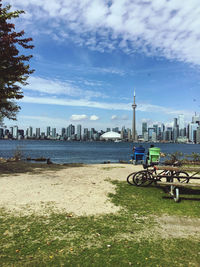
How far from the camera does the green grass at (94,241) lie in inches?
144

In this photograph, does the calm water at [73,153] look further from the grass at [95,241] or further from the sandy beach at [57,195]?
the grass at [95,241]

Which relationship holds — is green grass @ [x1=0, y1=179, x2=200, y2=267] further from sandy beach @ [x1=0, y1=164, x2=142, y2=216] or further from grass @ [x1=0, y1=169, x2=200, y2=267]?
sandy beach @ [x1=0, y1=164, x2=142, y2=216]

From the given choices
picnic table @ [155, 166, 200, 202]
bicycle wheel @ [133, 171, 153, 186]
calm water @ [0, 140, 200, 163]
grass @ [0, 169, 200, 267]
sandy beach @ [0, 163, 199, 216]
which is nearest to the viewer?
grass @ [0, 169, 200, 267]

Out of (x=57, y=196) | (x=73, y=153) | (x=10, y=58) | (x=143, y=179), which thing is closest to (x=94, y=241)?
(x=57, y=196)

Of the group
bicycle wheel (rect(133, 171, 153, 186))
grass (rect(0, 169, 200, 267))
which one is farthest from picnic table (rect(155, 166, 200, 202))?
bicycle wheel (rect(133, 171, 153, 186))

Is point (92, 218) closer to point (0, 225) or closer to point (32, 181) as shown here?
point (0, 225)

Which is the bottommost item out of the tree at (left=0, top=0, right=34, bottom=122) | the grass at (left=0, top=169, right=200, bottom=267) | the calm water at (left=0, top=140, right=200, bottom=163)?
the calm water at (left=0, top=140, right=200, bottom=163)

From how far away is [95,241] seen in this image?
14.2 ft

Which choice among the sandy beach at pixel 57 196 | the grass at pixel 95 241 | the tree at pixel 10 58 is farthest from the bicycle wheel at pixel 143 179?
the tree at pixel 10 58

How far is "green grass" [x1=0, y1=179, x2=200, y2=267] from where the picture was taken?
3.67 metres

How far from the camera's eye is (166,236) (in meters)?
4.64

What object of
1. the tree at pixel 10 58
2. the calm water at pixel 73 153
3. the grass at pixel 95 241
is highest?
the tree at pixel 10 58

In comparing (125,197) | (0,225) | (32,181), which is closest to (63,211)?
(0,225)

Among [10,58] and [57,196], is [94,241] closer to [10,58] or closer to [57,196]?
[57,196]
